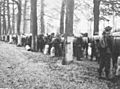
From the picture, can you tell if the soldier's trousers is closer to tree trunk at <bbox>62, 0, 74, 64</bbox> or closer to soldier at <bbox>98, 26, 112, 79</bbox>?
soldier at <bbox>98, 26, 112, 79</bbox>

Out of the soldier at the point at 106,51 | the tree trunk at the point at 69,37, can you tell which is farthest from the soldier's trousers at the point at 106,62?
the tree trunk at the point at 69,37

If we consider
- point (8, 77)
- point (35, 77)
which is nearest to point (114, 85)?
point (35, 77)

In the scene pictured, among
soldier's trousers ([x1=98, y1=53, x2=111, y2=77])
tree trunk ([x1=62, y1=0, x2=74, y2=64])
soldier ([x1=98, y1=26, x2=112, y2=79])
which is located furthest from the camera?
tree trunk ([x1=62, y1=0, x2=74, y2=64])

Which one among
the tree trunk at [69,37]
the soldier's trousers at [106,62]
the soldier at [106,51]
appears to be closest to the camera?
the soldier at [106,51]

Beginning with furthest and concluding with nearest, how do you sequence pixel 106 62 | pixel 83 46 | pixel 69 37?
pixel 83 46, pixel 69 37, pixel 106 62

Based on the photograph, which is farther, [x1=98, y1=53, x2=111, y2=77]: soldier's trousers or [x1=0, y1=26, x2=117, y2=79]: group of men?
[x1=98, y1=53, x2=111, y2=77]: soldier's trousers

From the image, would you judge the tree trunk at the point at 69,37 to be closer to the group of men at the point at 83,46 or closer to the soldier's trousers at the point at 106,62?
the group of men at the point at 83,46

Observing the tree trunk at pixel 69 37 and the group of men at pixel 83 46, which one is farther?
the tree trunk at pixel 69 37

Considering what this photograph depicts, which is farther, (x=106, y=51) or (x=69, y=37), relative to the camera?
(x=69, y=37)

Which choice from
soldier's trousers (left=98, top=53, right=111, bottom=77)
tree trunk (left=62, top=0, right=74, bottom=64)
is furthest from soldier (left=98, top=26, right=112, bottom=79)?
tree trunk (left=62, top=0, right=74, bottom=64)

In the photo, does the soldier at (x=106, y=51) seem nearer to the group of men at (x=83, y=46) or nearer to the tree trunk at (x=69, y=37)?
the group of men at (x=83, y=46)

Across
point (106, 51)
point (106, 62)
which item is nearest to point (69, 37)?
point (106, 51)

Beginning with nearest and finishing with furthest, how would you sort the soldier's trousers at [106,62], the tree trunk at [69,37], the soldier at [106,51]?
1. the soldier at [106,51]
2. the soldier's trousers at [106,62]
3. the tree trunk at [69,37]

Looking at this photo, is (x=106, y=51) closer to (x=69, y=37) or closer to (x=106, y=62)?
(x=106, y=62)
